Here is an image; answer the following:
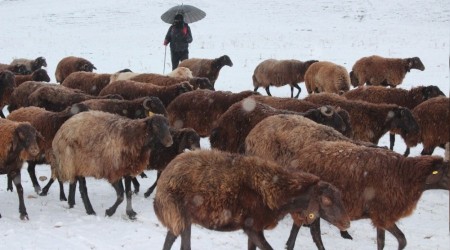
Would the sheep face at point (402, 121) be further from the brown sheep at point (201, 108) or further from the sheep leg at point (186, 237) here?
the sheep leg at point (186, 237)

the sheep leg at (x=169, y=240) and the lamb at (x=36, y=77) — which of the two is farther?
the lamb at (x=36, y=77)

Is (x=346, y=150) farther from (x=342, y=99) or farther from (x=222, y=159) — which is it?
(x=342, y=99)

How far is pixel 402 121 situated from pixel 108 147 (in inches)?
202

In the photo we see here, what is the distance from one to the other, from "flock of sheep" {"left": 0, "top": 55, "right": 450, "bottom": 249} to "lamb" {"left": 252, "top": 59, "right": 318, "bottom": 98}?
4685mm

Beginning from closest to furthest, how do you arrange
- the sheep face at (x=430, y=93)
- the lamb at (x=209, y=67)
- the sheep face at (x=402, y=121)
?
the sheep face at (x=402, y=121), the sheep face at (x=430, y=93), the lamb at (x=209, y=67)

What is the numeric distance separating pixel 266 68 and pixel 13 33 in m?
23.3

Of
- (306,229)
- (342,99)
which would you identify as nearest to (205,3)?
(342,99)

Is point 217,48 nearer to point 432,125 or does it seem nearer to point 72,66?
point 72,66

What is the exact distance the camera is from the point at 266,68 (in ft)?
58.1

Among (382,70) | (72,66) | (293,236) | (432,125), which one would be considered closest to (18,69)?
(72,66)

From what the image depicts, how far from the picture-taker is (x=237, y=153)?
24.8ft

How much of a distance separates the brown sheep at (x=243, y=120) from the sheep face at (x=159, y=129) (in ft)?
4.62

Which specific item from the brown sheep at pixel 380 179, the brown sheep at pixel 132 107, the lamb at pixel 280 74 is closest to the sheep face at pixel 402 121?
the brown sheep at pixel 380 179

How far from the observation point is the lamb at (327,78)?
15297 millimetres
